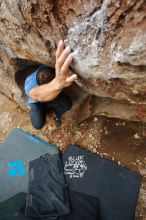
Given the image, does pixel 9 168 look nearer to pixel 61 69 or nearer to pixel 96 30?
pixel 61 69

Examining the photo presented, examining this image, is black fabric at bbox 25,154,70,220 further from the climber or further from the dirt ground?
the climber

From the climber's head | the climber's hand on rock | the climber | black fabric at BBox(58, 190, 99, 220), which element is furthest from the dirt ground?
the climber's hand on rock

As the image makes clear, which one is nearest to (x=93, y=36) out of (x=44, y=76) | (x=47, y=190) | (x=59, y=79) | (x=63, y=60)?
(x=63, y=60)

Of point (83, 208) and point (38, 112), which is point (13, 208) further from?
point (38, 112)

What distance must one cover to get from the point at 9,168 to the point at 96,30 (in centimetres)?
255

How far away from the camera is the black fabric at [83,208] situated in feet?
10.3

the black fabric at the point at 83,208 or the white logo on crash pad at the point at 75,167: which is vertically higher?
the white logo on crash pad at the point at 75,167

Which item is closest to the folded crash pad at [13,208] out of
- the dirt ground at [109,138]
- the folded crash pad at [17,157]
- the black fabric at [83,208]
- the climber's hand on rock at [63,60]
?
the folded crash pad at [17,157]

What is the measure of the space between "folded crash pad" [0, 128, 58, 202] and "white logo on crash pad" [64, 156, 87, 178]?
25cm

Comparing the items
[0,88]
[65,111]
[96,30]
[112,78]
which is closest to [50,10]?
[96,30]

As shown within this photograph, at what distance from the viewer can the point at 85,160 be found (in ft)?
11.4

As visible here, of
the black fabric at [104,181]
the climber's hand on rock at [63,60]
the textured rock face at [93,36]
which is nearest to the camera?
the textured rock face at [93,36]

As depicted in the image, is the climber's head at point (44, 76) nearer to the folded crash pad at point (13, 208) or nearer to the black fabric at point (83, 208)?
the black fabric at point (83, 208)

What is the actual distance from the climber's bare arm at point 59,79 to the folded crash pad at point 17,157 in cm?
112
